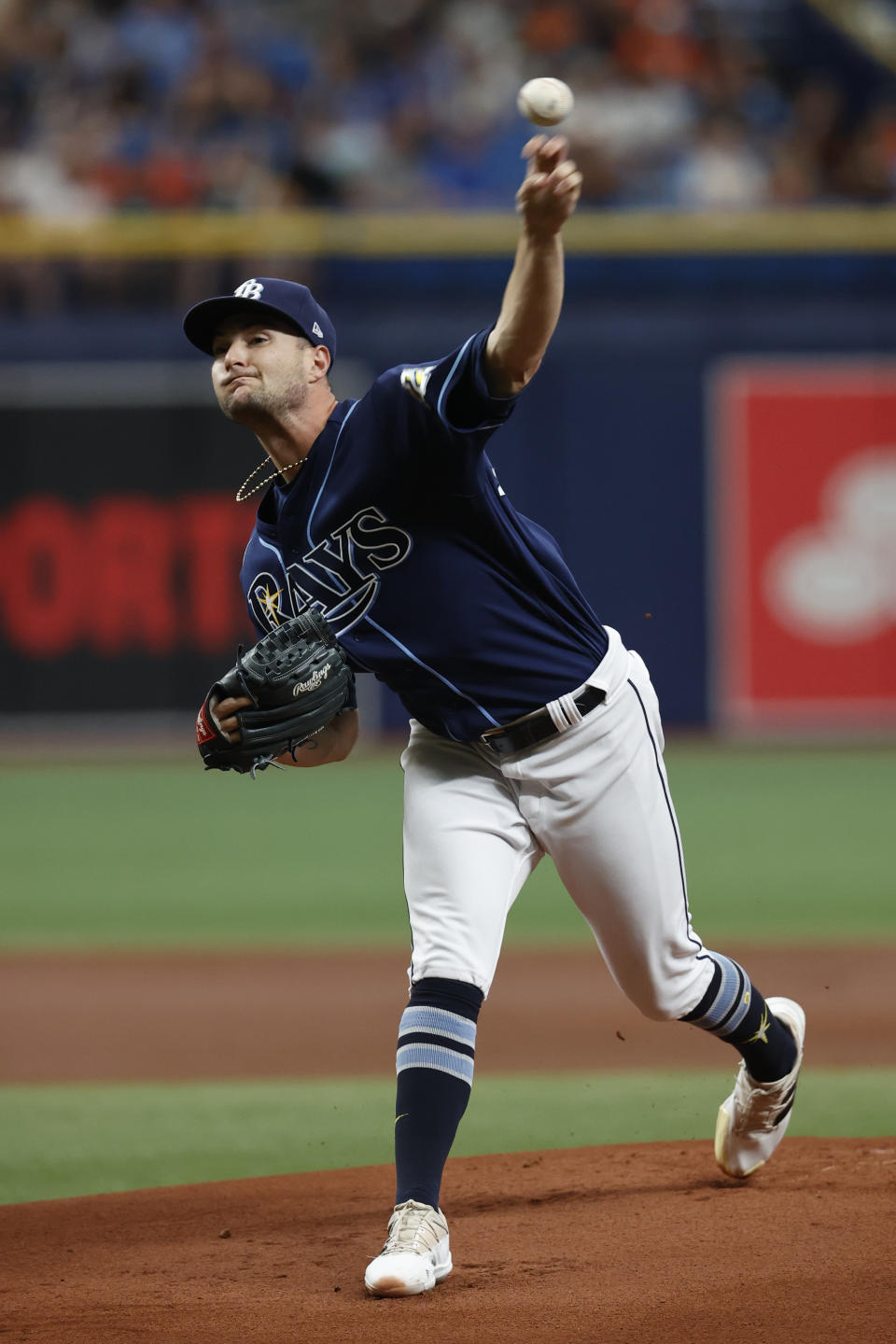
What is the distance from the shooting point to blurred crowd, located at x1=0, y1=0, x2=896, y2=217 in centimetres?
1295

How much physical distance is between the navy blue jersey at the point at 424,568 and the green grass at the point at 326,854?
3508mm

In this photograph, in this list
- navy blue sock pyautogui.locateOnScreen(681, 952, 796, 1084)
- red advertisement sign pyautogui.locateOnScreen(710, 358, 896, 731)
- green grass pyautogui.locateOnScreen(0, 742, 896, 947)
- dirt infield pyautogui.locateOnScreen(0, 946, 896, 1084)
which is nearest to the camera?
navy blue sock pyautogui.locateOnScreen(681, 952, 796, 1084)

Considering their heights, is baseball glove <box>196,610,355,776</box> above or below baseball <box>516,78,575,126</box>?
below

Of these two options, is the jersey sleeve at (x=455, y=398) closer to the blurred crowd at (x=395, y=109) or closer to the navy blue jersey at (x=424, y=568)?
the navy blue jersey at (x=424, y=568)

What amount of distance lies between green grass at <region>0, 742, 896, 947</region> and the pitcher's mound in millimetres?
2931

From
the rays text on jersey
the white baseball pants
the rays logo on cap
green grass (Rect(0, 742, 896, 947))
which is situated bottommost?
green grass (Rect(0, 742, 896, 947))

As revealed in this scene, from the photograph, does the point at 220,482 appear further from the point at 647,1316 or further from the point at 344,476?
the point at 647,1316

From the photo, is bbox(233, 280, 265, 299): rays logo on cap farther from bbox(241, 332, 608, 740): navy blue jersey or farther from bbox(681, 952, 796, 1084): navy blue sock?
bbox(681, 952, 796, 1084): navy blue sock

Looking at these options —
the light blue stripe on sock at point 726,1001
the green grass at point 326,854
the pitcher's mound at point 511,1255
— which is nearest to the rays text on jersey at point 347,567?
the light blue stripe on sock at point 726,1001

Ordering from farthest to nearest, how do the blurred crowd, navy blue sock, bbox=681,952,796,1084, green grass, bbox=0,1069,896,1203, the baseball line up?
the blurred crowd, green grass, bbox=0,1069,896,1203, navy blue sock, bbox=681,952,796,1084, the baseball

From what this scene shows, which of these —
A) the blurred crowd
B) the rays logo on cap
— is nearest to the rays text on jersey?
the rays logo on cap

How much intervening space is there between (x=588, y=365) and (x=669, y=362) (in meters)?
0.59

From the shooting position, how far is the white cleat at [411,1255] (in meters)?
2.98

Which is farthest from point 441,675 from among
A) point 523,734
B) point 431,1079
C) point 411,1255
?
point 411,1255
